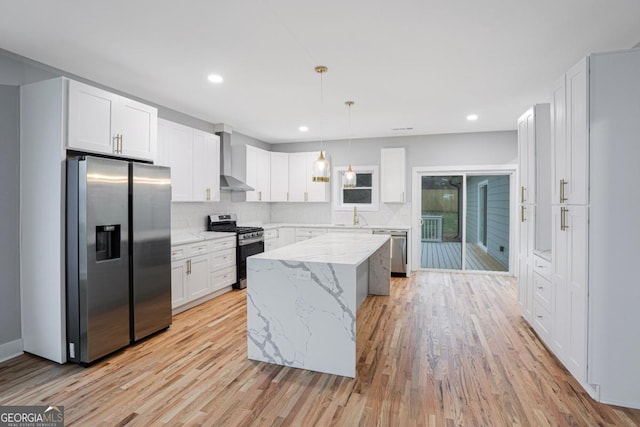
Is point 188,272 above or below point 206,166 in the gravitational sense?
below

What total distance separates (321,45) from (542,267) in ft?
9.26

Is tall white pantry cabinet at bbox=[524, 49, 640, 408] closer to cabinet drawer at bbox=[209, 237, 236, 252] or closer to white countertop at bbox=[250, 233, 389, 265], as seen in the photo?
white countertop at bbox=[250, 233, 389, 265]

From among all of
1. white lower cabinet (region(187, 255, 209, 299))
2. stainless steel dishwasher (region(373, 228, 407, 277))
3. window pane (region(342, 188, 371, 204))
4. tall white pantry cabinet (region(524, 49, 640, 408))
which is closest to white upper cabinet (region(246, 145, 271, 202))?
window pane (region(342, 188, 371, 204))

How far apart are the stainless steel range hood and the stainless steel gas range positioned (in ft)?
1.75

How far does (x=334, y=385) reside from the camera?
2.53m

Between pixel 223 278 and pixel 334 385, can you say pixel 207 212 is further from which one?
pixel 334 385

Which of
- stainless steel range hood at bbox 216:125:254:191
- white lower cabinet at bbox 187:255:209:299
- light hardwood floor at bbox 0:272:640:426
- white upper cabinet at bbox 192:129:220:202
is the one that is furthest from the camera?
stainless steel range hood at bbox 216:125:254:191

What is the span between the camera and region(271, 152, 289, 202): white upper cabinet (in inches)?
271

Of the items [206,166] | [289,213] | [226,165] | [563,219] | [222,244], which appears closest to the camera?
[563,219]

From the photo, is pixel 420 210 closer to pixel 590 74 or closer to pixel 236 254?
pixel 236 254

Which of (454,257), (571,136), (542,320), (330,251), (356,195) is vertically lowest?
(542,320)

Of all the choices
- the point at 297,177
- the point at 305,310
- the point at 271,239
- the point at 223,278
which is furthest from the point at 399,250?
the point at 305,310

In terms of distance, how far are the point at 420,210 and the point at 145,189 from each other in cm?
487

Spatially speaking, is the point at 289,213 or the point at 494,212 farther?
the point at 289,213
